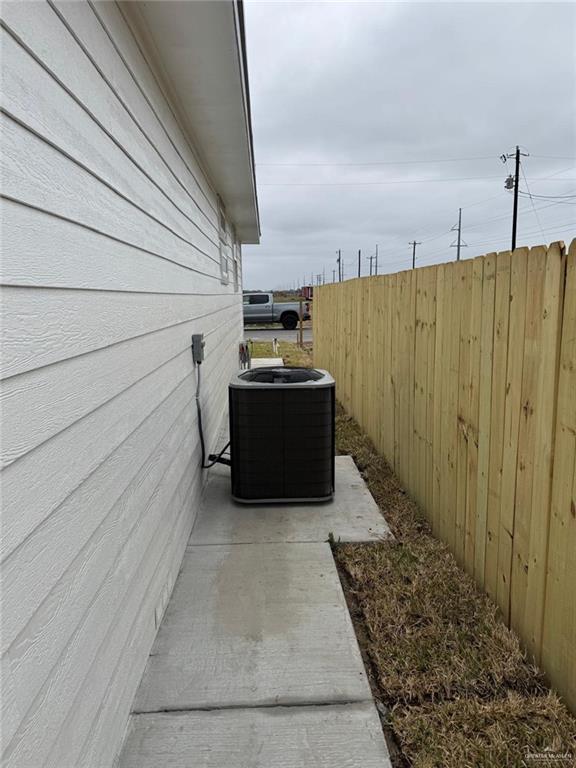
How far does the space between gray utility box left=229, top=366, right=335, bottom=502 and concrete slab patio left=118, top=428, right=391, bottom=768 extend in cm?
50

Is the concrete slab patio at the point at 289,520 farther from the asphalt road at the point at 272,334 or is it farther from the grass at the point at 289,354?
the asphalt road at the point at 272,334

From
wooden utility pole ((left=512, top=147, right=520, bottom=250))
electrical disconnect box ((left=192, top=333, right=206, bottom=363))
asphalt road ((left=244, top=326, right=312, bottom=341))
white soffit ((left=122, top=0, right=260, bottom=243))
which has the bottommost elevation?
asphalt road ((left=244, top=326, right=312, bottom=341))

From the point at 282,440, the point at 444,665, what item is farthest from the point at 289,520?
the point at 444,665

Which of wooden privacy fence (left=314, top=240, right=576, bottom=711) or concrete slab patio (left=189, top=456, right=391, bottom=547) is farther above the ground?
wooden privacy fence (left=314, top=240, right=576, bottom=711)

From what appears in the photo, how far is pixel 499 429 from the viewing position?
2.46 metres

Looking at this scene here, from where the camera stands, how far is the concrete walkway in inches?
70.6

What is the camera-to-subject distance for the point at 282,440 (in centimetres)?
383

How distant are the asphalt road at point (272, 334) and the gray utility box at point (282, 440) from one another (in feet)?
54.5

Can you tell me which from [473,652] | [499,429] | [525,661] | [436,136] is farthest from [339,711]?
[436,136]

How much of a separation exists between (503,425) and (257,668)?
1488mm

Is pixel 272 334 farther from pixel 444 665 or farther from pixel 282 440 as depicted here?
pixel 444 665

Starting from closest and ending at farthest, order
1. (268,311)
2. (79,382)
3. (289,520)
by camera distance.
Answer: (79,382), (289,520), (268,311)

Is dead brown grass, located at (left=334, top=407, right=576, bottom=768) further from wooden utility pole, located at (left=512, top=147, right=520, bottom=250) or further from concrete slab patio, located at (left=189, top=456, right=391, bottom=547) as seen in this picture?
wooden utility pole, located at (left=512, top=147, right=520, bottom=250)

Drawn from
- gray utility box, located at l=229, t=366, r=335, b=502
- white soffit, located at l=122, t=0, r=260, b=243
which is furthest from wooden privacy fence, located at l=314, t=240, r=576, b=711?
white soffit, located at l=122, t=0, r=260, b=243
